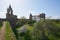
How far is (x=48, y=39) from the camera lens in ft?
76.3

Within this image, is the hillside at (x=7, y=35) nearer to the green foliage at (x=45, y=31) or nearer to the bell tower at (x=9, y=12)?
the green foliage at (x=45, y=31)

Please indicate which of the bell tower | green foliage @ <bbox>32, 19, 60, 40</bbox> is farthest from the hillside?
the bell tower

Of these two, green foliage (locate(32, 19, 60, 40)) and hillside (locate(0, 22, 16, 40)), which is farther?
green foliage (locate(32, 19, 60, 40))

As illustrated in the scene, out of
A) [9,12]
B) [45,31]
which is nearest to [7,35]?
[45,31]

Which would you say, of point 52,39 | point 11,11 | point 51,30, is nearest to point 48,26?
point 51,30

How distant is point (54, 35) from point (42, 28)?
8.19 feet

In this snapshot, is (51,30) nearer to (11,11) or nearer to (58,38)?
(58,38)

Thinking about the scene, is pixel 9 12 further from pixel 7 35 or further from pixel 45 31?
pixel 7 35

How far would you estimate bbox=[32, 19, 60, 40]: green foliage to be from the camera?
21.7 metres

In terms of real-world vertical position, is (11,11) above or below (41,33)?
above

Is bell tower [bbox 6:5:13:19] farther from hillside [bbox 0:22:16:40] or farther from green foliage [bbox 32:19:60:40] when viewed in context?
hillside [bbox 0:22:16:40]

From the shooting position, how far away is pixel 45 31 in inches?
869

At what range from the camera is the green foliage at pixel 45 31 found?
21734mm

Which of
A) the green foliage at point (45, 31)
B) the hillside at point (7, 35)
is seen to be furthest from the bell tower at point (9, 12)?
the hillside at point (7, 35)
